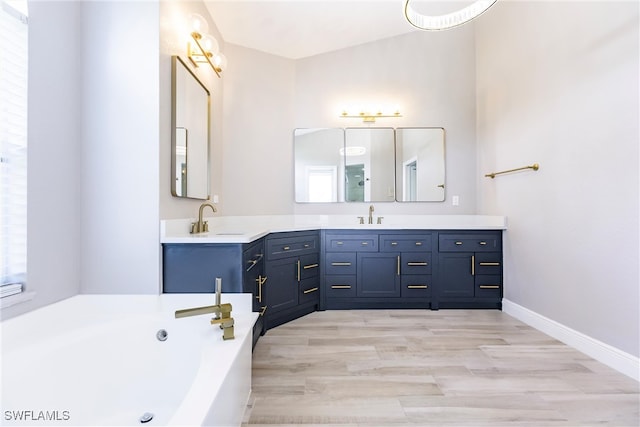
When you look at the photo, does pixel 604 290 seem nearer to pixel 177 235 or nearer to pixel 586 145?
pixel 586 145

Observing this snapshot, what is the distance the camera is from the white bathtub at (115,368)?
45.4 inches

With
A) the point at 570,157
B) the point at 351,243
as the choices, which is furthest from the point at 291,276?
the point at 570,157

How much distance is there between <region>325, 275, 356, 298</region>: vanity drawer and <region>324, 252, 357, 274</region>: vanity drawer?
0.06 metres

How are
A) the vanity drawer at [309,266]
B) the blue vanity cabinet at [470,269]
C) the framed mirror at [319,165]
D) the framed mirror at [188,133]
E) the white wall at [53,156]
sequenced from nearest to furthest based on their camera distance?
the white wall at [53,156]
the framed mirror at [188,133]
the vanity drawer at [309,266]
the blue vanity cabinet at [470,269]
the framed mirror at [319,165]

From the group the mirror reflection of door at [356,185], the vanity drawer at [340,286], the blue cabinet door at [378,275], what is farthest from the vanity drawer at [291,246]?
the mirror reflection of door at [356,185]

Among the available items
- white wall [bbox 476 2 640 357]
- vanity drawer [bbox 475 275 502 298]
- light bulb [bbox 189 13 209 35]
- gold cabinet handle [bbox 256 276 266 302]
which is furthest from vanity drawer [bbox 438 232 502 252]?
light bulb [bbox 189 13 209 35]

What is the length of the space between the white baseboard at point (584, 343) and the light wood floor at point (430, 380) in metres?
0.05

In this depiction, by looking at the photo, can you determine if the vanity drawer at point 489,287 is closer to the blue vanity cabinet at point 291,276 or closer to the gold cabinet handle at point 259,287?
the blue vanity cabinet at point 291,276

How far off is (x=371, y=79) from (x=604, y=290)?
9.42 ft

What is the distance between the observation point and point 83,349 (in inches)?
53.2

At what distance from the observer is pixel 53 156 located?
155 centimetres

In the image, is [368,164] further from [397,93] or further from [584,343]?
[584,343]

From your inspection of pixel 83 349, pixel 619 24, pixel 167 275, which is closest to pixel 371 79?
pixel 619 24

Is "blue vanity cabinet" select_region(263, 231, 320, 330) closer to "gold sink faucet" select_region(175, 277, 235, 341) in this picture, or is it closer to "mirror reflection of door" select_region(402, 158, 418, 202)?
"gold sink faucet" select_region(175, 277, 235, 341)
